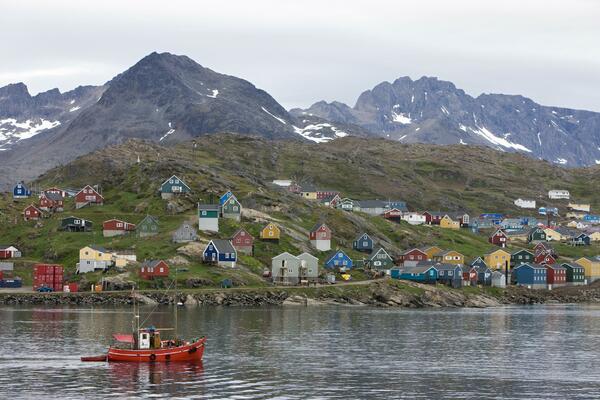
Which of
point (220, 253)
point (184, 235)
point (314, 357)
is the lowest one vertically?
point (314, 357)

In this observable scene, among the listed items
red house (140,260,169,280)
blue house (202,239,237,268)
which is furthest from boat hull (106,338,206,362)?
blue house (202,239,237,268)

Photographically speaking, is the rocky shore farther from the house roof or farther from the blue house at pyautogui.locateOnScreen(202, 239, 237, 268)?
the house roof

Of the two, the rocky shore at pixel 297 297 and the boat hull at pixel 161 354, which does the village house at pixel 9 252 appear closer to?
the rocky shore at pixel 297 297

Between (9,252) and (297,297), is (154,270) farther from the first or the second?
(9,252)

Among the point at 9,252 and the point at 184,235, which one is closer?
the point at 184,235

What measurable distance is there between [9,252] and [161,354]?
10953 cm

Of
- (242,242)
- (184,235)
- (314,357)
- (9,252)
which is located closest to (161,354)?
(314,357)

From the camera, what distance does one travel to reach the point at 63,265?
18375 centimetres

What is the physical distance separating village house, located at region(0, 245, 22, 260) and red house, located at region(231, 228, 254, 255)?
4563cm

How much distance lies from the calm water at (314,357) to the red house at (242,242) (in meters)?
42.4

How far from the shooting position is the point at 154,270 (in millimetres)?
172875

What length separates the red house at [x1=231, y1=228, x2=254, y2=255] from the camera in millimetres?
196625

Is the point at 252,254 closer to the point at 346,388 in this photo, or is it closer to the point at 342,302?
the point at 342,302

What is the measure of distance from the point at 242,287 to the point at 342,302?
775 inches
